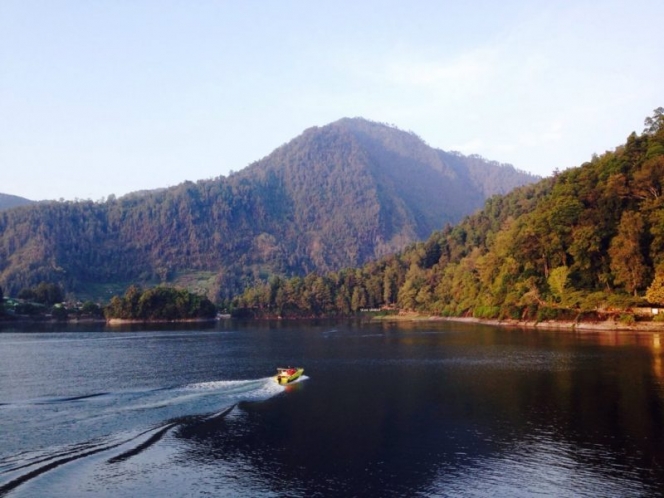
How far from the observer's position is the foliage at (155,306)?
618 feet

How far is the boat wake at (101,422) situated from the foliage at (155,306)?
141834mm

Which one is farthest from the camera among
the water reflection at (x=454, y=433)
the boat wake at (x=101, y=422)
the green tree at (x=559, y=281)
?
the green tree at (x=559, y=281)

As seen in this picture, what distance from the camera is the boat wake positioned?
2978 centimetres

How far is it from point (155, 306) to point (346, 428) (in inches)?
6465

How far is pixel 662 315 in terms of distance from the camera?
9244 centimetres

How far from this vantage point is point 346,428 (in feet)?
120

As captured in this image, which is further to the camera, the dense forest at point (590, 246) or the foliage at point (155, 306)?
the foliage at point (155, 306)

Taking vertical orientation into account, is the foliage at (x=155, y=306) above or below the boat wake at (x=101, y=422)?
above

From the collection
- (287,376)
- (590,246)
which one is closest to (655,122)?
(590,246)

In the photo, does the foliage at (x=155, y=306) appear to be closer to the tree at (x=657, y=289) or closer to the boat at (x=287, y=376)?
the tree at (x=657, y=289)

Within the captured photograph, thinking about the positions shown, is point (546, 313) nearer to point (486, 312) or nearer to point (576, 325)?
point (576, 325)

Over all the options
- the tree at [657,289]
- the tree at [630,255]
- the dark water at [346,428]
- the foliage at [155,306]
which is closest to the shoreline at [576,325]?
the tree at [657,289]

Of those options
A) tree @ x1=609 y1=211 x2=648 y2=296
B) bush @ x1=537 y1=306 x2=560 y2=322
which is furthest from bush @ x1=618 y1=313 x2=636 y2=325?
bush @ x1=537 y1=306 x2=560 y2=322

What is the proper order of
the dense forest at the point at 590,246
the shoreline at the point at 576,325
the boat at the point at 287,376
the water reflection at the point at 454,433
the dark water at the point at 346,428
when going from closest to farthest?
1. the water reflection at the point at 454,433
2. the dark water at the point at 346,428
3. the boat at the point at 287,376
4. the shoreline at the point at 576,325
5. the dense forest at the point at 590,246
